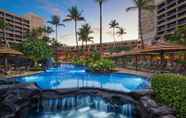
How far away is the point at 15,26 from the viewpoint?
9256 centimetres

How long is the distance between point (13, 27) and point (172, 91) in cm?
9199

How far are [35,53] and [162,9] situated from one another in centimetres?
5621

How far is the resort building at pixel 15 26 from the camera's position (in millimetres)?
83438

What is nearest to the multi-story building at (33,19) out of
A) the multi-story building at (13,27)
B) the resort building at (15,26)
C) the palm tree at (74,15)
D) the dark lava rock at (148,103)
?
the resort building at (15,26)

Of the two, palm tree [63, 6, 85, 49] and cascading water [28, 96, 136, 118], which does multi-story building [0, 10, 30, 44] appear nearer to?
palm tree [63, 6, 85, 49]

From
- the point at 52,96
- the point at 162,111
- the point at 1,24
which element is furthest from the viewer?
the point at 1,24

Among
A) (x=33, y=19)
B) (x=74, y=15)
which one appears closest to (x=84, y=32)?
(x=74, y=15)

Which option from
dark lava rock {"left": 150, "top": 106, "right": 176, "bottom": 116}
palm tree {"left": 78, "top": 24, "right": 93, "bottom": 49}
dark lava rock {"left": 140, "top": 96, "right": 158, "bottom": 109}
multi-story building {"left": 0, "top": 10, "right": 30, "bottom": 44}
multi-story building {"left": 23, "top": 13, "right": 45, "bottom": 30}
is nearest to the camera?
dark lava rock {"left": 150, "top": 106, "right": 176, "bottom": 116}

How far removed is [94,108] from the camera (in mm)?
11039

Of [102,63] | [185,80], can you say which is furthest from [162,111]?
[102,63]

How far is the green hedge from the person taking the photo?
21.5 ft

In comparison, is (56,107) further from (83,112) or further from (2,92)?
(2,92)

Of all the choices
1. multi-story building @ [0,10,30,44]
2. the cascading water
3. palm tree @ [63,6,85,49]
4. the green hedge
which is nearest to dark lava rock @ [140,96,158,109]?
the green hedge

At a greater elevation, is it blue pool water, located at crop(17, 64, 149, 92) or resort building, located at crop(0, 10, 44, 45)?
resort building, located at crop(0, 10, 44, 45)
